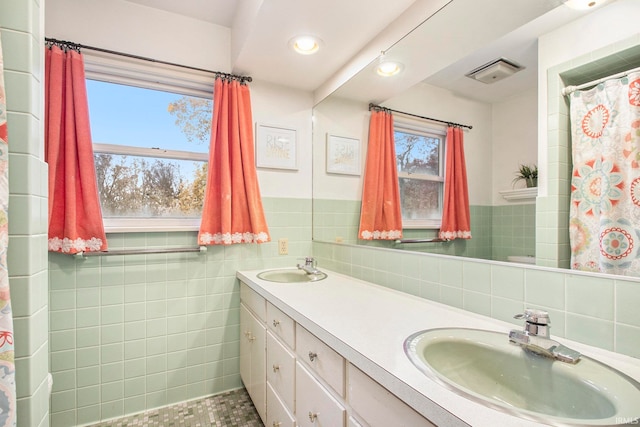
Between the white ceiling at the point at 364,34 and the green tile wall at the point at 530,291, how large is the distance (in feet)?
2.20

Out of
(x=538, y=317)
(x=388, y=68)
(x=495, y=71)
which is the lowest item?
(x=538, y=317)

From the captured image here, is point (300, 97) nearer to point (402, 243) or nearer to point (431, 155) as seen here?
point (431, 155)

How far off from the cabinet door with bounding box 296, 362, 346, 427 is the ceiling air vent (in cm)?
131

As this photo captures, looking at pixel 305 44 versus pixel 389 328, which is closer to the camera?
pixel 389 328

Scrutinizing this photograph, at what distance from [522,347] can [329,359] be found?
1.88ft

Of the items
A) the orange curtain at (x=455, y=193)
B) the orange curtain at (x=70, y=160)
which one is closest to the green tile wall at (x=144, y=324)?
the orange curtain at (x=70, y=160)

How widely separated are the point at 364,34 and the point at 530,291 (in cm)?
150

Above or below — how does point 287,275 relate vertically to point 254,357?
above

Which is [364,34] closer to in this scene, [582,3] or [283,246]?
[582,3]

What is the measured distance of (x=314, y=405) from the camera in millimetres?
1097

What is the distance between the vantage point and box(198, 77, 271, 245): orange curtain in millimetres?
1952

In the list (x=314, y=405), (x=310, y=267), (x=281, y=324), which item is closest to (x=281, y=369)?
(x=281, y=324)

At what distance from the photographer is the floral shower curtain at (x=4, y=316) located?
2.14ft

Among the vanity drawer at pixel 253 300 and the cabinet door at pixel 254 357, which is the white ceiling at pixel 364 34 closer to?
the vanity drawer at pixel 253 300
